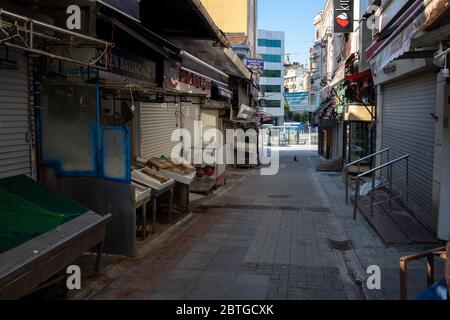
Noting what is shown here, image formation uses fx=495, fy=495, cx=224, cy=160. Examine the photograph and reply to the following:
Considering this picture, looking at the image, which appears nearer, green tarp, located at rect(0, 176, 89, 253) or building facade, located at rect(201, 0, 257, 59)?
green tarp, located at rect(0, 176, 89, 253)

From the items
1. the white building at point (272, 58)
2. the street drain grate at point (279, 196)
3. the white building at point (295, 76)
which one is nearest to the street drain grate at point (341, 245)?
the street drain grate at point (279, 196)

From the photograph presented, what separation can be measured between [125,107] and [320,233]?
439 cm

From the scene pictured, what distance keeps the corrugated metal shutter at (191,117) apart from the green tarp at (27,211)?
10.1 meters

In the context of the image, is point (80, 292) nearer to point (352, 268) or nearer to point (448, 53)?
point (352, 268)

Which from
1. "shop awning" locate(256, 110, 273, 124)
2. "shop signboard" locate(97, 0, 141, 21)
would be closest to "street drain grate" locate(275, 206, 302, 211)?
"shop signboard" locate(97, 0, 141, 21)

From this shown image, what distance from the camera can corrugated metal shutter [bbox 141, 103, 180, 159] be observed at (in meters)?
12.1

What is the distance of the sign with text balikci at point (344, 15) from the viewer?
2169cm

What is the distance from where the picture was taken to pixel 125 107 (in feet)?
30.1

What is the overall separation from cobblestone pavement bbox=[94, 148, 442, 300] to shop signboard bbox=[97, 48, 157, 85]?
340cm

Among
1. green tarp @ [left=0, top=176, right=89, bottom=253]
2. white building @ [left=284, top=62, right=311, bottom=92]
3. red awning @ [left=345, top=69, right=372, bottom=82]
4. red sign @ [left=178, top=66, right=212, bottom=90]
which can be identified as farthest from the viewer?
white building @ [left=284, top=62, right=311, bottom=92]

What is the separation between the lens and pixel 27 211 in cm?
549

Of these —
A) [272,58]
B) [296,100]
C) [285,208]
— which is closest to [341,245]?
[285,208]

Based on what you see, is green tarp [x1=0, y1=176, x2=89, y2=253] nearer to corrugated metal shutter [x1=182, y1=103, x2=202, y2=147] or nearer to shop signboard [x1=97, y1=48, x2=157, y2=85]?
shop signboard [x1=97, y1=48, x2=157, y2=85]

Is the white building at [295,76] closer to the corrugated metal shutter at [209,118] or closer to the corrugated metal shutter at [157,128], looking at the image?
the corrugated metal shutter at [209,118]
